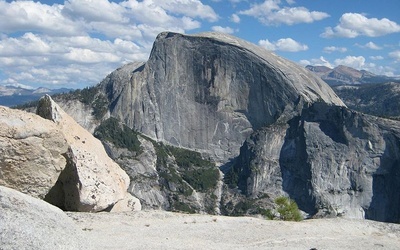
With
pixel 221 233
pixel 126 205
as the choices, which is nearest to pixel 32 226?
pixel 221 233

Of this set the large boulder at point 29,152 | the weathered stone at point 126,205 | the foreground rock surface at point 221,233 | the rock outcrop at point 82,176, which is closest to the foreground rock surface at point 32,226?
the foreground rock surface at point 221,233

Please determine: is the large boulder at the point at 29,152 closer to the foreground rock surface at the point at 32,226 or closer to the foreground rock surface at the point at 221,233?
the foreground rock surface at the point at 221,233

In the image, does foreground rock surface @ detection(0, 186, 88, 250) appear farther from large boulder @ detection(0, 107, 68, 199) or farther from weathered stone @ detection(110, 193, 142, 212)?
weathered stone @ detection(110, 193, 142, 212)

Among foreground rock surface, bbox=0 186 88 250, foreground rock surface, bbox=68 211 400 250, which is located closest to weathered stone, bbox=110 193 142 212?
foreground rock surface, bbox=68 211 400 250

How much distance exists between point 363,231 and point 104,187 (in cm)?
1896

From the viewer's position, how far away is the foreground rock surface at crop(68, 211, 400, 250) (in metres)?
26.1

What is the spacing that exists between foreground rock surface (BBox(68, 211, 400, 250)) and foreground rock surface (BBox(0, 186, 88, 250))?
3.37 meters

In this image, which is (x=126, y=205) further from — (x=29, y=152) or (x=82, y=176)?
(x=29, y=152)

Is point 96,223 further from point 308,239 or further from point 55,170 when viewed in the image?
point 308,239

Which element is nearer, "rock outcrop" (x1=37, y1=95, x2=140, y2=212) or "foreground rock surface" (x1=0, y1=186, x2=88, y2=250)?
"foreground rock surface" (x1=0, y1=186, x2=88, y2=250)

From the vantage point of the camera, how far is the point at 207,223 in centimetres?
3098

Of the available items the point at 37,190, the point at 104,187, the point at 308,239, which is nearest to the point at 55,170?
the point at 37,190

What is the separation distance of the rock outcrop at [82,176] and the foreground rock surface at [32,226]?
11.2m

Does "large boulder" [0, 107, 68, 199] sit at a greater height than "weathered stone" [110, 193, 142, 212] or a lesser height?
greater
